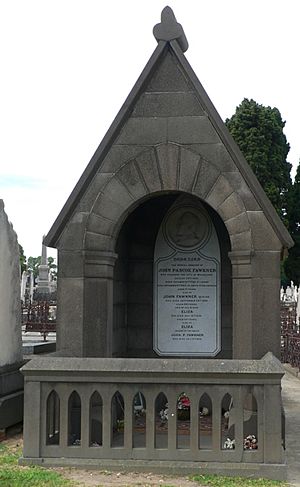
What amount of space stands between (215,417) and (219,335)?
2981 mm

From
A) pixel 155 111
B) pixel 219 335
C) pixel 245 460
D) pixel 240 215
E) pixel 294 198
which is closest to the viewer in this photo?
pixel 245 460

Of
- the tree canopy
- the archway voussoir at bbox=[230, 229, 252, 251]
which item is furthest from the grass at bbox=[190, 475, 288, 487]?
the tree canopy

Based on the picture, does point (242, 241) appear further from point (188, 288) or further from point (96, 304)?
point (96, 304)

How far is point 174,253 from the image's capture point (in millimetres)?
9953

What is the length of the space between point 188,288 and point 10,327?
2.77m

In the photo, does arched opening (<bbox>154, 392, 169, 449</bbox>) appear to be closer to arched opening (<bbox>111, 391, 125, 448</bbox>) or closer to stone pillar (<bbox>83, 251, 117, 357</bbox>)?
arched opening (<bbox>111, 391, 125, 448</bbox>)

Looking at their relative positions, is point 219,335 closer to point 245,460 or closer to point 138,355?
point 138,355

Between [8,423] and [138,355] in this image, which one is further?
[138,355]

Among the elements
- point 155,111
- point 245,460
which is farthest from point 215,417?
point 155,111

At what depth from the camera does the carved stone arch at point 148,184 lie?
27.4ft

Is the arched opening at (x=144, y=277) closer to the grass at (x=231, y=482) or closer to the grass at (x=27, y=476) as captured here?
the grass at (x=27, y=476)

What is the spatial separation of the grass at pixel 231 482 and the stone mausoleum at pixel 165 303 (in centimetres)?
13

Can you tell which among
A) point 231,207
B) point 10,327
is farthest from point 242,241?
point 10,327

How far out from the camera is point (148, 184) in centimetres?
851
